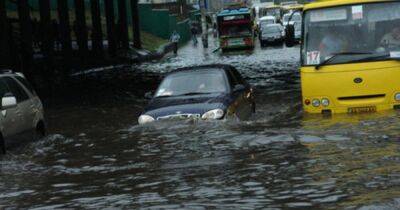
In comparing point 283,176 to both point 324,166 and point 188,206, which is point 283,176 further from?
point 188,206

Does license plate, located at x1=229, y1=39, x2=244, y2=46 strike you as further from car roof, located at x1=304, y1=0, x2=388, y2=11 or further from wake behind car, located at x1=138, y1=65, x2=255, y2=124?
car roof, located at x1=304, y1=0, x2=388, y2=11

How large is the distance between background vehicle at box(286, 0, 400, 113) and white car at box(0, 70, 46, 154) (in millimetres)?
4888

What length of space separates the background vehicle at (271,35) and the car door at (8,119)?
45.8m

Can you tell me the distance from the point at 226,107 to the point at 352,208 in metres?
6.61

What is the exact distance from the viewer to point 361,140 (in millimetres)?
10695

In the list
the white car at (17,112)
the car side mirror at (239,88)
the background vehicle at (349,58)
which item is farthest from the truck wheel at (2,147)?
the background vehicle at (349,58)

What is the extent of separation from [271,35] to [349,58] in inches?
1789

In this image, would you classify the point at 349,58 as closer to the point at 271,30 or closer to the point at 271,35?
the point at 271,35

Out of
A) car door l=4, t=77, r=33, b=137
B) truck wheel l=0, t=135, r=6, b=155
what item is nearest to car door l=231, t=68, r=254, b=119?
car door l=4, t=77, r=33, b=137

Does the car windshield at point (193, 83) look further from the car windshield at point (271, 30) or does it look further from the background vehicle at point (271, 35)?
the car windshield at point (271, 30)

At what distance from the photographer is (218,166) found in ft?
31.3

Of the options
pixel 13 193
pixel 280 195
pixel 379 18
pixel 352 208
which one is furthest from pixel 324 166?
pixel 379 18

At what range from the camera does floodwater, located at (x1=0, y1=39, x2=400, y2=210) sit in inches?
299

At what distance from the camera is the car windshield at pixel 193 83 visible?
1428 centimetres
